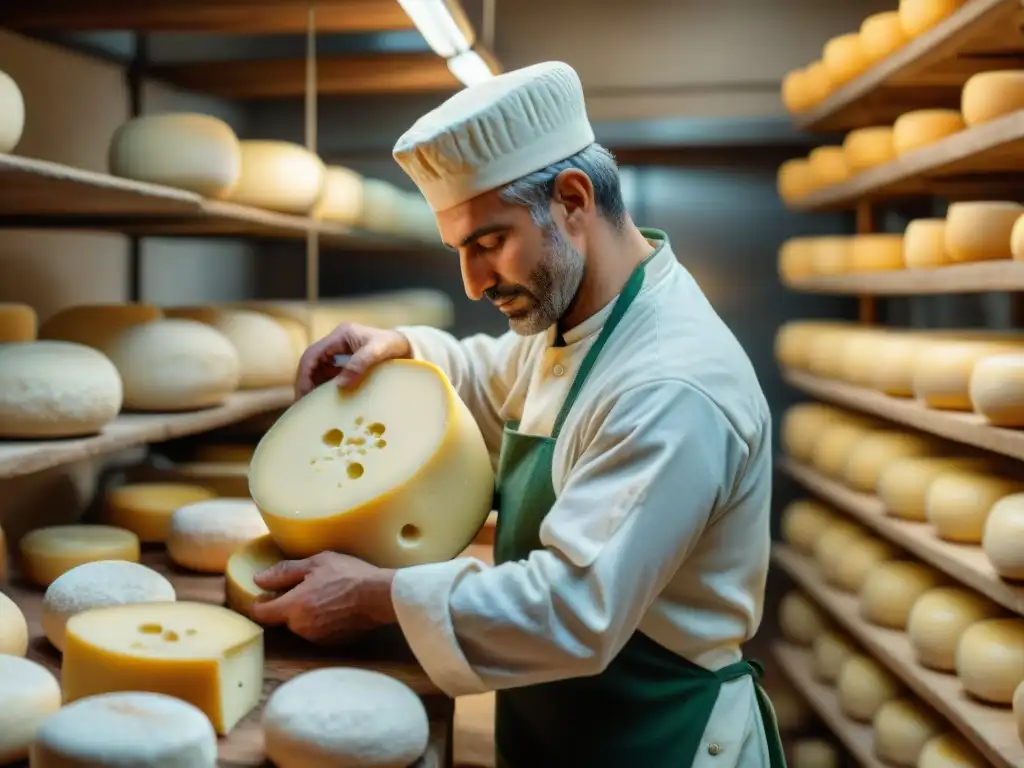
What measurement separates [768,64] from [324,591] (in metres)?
3.61

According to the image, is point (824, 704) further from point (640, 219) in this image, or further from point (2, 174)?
point (2, 174)

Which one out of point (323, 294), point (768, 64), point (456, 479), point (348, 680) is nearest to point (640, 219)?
point (768, 64)

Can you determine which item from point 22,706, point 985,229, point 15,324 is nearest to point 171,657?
point 22,706

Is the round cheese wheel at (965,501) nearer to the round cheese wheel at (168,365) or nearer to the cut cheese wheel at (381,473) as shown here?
the cut cheese wheel at (381,473)

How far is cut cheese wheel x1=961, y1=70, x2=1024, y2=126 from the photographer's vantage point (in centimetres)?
240

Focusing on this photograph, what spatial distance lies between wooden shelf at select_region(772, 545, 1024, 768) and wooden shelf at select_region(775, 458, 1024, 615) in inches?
9.0

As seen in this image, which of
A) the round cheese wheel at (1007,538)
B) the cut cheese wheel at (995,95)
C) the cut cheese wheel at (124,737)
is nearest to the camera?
the cut cheese wheel at (124,737)

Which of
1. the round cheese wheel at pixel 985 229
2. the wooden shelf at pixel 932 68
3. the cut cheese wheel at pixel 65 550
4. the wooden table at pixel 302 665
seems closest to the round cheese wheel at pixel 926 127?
the wooden shelf at pixel 932 68

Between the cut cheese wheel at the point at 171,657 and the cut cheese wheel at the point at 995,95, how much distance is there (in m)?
1.98

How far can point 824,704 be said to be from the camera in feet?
11.1

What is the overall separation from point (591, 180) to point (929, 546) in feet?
5.06

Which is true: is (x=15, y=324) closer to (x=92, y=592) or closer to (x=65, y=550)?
(x=65, y=550)

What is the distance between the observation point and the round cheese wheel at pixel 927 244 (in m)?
2.85

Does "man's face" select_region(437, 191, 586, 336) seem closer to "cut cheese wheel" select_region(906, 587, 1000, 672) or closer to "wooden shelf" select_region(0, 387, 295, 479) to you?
"wooden shelf" select_region(0, 387, 295, 479)
